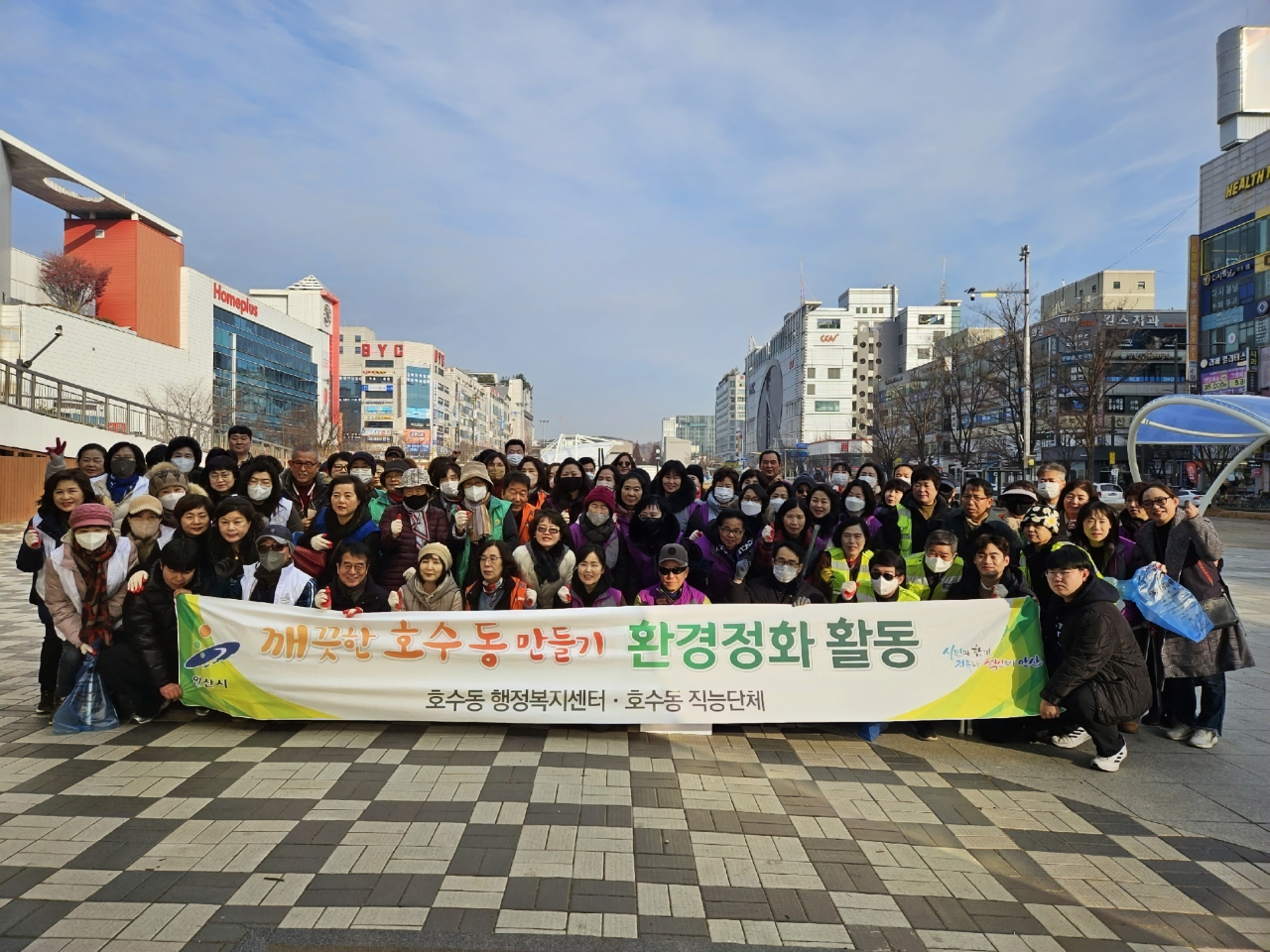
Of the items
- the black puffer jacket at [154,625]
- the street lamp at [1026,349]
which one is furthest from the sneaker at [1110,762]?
the street lamp at [1026,349]

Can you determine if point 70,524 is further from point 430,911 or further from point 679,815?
point 679,815

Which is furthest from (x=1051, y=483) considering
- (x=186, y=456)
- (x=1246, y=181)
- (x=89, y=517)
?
(x=1246, y=181)

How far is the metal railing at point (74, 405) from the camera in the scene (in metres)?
23.2

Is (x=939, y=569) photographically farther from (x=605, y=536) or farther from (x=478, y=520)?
(x=478, y=520)

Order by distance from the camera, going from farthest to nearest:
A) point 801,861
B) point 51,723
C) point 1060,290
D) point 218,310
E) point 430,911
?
point 1060,290
point 218,310
point 51,723
point 801,861
point 430,911

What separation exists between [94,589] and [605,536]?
3.44 m

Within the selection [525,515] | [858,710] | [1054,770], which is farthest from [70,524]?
[1054,770]

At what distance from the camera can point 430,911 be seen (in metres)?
3.15

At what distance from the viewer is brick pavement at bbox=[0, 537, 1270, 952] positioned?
10.1 feet

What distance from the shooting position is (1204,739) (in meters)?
→ 5.30

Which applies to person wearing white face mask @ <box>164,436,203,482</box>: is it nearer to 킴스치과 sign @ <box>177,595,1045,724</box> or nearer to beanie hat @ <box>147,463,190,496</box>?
beanie hat @ <box>147,463,190,496</box>

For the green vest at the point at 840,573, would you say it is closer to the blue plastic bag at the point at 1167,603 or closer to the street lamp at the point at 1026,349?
the blue plastic bag at the point at 1167,603

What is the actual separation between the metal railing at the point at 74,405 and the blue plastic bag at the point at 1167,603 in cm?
2773

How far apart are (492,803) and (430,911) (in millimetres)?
1004
